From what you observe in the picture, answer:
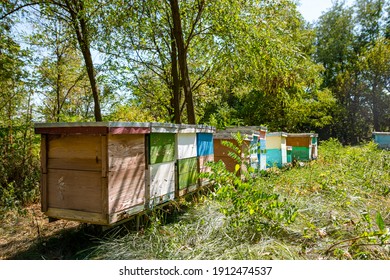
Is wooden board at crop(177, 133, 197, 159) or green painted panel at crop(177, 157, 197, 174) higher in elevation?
wooden board at crop(177, 133, 197, 159)

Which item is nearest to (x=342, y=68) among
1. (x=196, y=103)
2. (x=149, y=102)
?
(x=196, y=103)

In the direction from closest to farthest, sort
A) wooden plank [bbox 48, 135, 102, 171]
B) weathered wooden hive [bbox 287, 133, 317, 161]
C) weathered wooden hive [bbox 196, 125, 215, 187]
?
wooden plank [bbox 48, 135, 102, 171] → weathered wooden hive [bbox 196, 125, 215, 187] → weathered wooden hive [bbox 287, 133, 317, 161]

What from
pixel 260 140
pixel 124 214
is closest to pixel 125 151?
pixel 124 214

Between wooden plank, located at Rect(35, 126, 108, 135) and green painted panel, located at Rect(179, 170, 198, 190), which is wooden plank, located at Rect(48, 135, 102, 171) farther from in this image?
green painted panel, located at Rect(179, 170, 198, 190)

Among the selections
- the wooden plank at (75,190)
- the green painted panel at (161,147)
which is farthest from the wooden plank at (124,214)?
the green painted panel at (161,147)

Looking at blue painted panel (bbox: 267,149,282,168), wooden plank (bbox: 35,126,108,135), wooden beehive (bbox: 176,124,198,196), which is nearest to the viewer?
wooden plank (bbox: 35,126,108,135)

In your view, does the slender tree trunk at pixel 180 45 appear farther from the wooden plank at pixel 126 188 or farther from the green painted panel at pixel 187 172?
the wooden plank at pixel 126 188

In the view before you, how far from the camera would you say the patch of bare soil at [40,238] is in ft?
10.7

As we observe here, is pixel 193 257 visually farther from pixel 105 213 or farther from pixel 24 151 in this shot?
pixel 24 151

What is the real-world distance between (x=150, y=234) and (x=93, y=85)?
4.59 meters

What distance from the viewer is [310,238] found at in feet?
8.73

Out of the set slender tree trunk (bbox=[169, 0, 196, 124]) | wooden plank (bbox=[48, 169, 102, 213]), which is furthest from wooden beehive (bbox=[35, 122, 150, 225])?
slender tree trunk (bbox=[169, 0, 196, 124])

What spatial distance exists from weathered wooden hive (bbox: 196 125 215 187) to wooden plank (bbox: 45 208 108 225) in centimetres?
174

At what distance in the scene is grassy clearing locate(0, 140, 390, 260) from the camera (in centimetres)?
245
